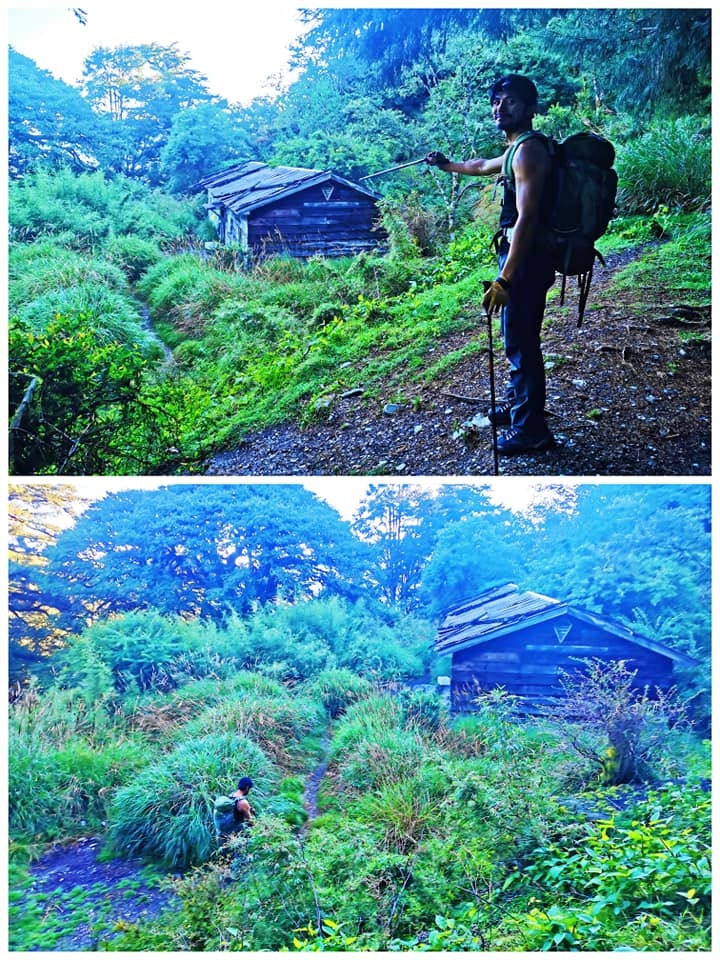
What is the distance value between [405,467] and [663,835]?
1.34 m

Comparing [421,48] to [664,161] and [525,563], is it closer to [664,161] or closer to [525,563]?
[664,161]

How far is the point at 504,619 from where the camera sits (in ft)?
8.55

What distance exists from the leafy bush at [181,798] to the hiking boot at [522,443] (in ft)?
3.94

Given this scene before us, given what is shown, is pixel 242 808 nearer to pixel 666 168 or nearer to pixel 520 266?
pixel 520 266

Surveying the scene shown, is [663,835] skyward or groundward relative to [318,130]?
groundward

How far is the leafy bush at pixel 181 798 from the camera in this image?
7.92 ft

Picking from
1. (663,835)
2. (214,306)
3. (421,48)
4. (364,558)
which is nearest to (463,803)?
(663,835)

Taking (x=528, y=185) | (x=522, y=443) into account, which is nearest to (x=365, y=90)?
(x=528, y=185)

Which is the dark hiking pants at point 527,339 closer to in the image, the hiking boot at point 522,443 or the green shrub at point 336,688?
the hiking boot at point 522,443

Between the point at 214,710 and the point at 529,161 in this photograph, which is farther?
the point at 214,710

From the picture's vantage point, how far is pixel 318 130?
2.75 meters

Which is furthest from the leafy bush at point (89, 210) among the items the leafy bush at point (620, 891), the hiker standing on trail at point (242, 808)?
the leafy bush at point (620, 891)

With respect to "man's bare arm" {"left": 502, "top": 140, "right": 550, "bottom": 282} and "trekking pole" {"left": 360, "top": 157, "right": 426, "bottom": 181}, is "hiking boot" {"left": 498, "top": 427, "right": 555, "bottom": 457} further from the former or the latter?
"trekking pole" {"left": 360, "top": 157, "right": 426, "bottom": 181}

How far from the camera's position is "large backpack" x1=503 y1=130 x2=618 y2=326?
219 centimetres
